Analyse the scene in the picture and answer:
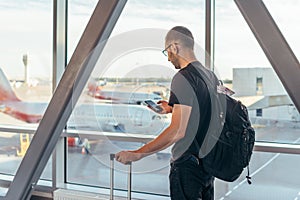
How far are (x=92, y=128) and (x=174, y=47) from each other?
4.65ft

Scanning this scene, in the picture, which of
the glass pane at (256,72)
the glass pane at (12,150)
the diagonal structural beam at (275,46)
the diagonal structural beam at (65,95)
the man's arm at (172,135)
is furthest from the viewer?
the glass pane at (12,150)

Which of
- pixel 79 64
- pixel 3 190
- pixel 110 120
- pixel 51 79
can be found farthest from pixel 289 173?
pixel 3 190

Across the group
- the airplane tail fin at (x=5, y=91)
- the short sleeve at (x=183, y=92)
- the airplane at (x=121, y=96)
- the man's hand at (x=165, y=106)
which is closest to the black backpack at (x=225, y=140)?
the short sleeve at (x=183, y=92)

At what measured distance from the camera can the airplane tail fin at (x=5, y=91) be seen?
14.1 feet

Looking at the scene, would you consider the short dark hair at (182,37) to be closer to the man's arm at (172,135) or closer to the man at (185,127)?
the man at (185,127)

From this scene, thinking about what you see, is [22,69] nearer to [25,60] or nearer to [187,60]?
[25,60]

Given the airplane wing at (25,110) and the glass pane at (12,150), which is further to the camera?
the glass pane at (12,150)

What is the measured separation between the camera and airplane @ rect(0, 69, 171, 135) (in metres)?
2.99

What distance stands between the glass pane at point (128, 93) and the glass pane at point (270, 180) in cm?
71

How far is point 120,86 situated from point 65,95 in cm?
66

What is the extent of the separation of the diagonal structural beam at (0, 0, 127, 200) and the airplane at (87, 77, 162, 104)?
0.63 ft

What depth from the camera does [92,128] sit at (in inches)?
137

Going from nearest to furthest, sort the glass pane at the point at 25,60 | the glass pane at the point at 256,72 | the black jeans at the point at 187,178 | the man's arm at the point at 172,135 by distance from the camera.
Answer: the man's arm at the point at 172,135, the black jeans at the point at 187,178, the glass pane at the point at 256,72, the glass pane at the point at 25,60

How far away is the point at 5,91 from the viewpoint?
434cm
